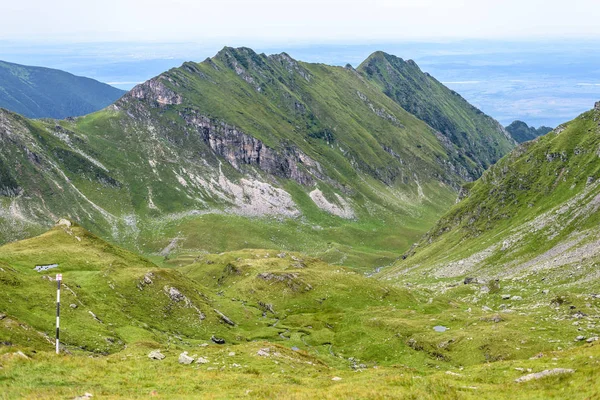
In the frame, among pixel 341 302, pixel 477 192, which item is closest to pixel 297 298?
pixel 341 302

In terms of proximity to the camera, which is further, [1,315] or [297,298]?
[297,298]

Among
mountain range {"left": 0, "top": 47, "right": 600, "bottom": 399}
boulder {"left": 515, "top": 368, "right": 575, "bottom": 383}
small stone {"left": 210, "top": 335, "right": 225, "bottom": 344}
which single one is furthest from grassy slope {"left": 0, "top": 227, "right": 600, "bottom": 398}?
small stone {"left": 210, "top": 335, "right": 225, "bottom": 344}

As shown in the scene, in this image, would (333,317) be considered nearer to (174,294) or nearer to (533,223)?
(174,294)

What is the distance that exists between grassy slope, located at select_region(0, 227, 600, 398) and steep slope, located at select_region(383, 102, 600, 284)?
15194 mm

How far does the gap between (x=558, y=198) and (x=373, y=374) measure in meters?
127

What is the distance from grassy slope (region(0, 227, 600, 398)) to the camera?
32.6 metres

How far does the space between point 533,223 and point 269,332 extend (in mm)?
91004

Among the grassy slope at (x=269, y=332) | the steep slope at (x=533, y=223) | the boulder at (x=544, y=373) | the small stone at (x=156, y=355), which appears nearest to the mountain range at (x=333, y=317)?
the boulder at (x=544, y=373)

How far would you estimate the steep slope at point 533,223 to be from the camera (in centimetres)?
10906

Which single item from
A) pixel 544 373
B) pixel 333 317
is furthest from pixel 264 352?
pixel 333 317

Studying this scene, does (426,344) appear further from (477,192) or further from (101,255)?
(477,192)

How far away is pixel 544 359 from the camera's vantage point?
3906cm

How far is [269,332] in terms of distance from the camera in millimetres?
84125

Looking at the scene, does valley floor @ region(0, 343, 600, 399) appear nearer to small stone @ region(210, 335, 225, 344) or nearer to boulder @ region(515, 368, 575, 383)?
boulder @ region(515, 368, 575, 383)
